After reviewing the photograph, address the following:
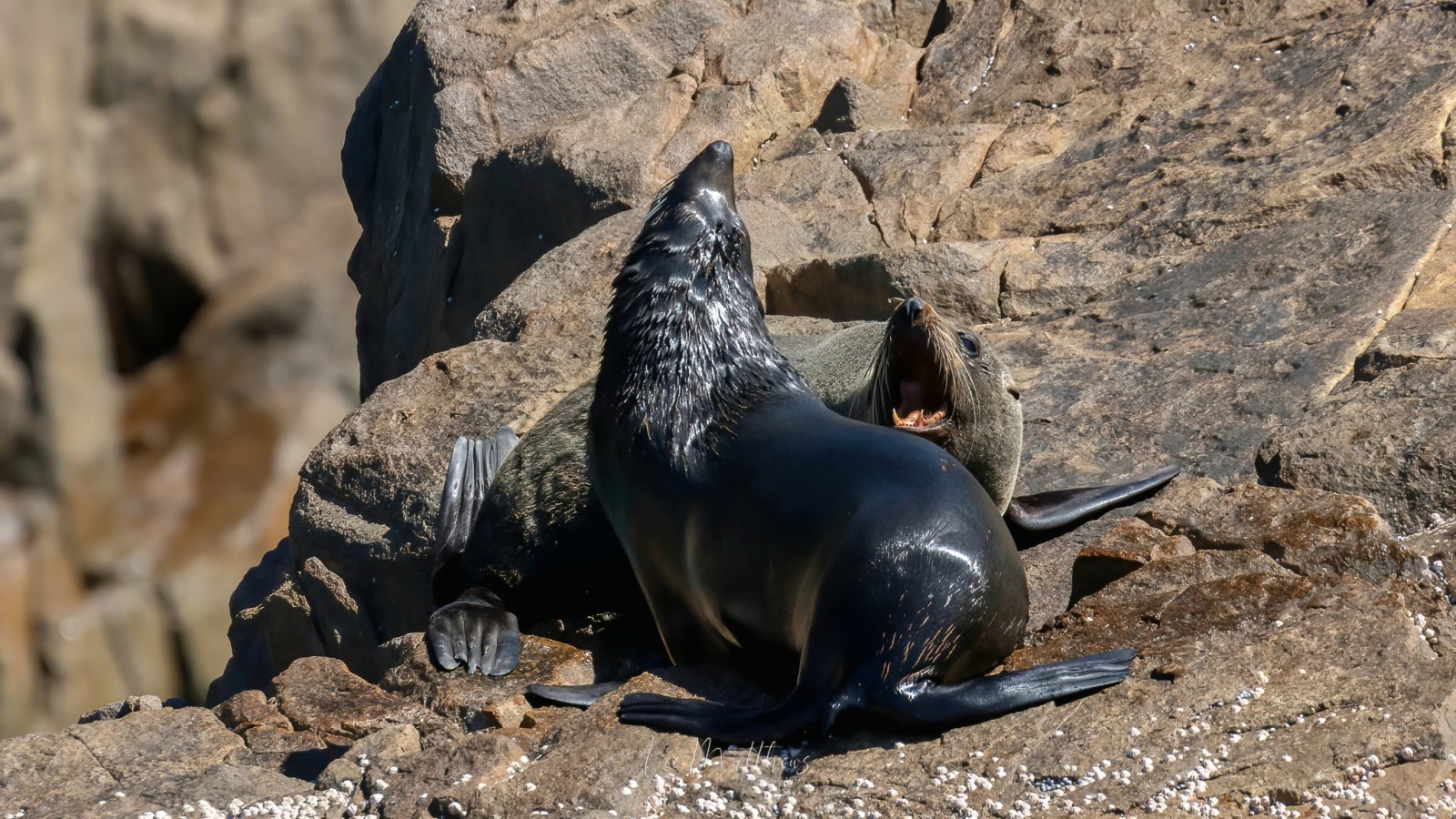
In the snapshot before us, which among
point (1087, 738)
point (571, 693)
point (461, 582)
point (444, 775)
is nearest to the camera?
point (1087, 738)

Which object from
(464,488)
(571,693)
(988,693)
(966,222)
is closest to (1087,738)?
(988,693)

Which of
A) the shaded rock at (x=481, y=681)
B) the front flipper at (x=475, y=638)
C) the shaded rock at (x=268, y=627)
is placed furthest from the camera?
the shaded rock at (x=268, y=627)

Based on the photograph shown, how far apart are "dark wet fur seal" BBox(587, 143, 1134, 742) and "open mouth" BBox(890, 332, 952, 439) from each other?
0.82 metres

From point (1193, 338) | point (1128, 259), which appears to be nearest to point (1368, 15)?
point (1128, 259)

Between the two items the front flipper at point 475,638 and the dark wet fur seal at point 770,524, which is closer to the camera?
the dark wet fur seal at point 770,524

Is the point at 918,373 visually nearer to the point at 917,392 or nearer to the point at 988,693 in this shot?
the point at 917,392

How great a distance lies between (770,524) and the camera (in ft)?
13.5

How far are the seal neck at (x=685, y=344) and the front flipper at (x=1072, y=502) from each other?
4.43 ft

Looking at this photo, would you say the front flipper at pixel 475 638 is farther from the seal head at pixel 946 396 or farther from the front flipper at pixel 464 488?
the seal head at pixel 946 396

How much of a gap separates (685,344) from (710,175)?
0.81m

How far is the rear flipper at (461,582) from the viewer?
17.1ft

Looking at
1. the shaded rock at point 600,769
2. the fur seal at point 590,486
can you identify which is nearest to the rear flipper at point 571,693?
the shaded rock at point 600,769

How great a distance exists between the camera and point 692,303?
16.3ft

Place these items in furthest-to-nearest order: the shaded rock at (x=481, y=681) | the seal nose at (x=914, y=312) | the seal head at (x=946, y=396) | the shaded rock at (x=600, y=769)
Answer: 1. the seal head at (x=946, y=396)
2. the seal nose at (x=914, y=312)
3. the shaded rock at (x=481, y=681)
4. the shaded rock at (x=600, y=769)
